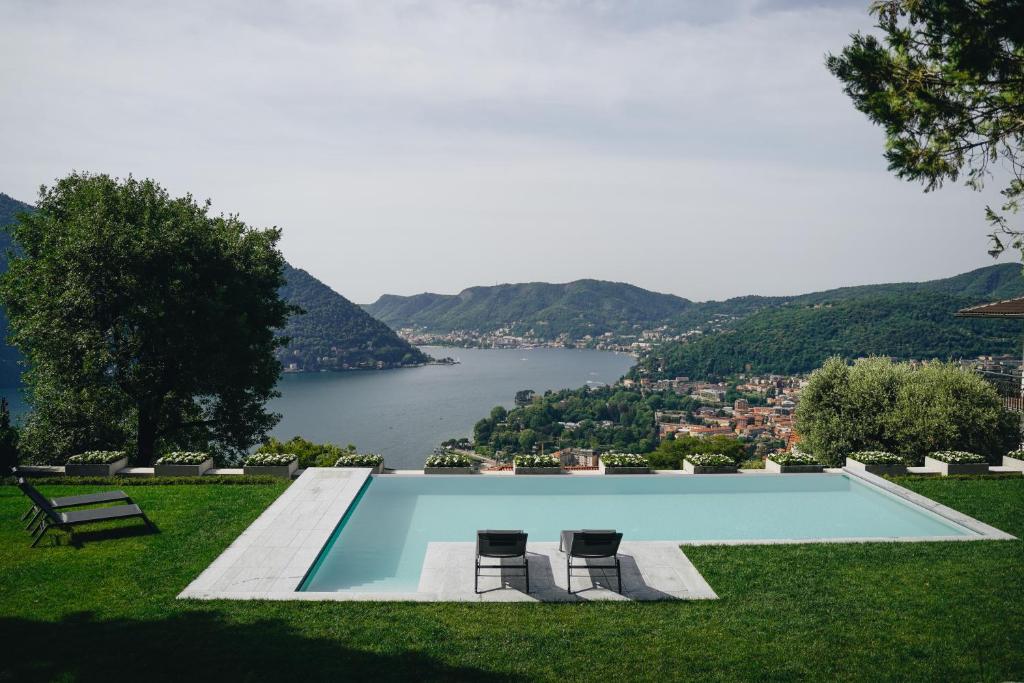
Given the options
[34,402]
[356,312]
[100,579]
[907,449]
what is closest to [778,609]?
[100,579]

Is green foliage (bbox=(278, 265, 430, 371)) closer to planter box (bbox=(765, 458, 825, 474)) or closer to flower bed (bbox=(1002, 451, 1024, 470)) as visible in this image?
planter box (bbox=(765, 458, 825, 474))

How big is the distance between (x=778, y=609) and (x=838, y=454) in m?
10.3

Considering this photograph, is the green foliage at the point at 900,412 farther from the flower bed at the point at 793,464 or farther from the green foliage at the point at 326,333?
the green foliage at the point at 326,333

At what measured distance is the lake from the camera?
53.8 meters

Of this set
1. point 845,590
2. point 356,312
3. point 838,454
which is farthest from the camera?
point 356,312

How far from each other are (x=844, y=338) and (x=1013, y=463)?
5558cm

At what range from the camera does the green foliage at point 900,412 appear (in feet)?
45.7

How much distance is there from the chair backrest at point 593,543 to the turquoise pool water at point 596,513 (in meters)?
1.89

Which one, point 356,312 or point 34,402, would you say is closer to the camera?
point 34,402

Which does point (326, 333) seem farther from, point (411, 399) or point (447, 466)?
point (447, 466)

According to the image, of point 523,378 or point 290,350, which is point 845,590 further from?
point 523,378

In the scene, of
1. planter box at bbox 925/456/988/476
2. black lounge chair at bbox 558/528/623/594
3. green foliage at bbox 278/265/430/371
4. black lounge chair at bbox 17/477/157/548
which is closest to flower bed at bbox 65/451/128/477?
black lounge chair at bbox 17/477/157/548

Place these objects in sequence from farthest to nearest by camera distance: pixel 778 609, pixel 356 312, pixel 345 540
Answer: pixel 356 312 < pixel 345 540 < pixel 778 609

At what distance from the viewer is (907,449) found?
46.5ft
